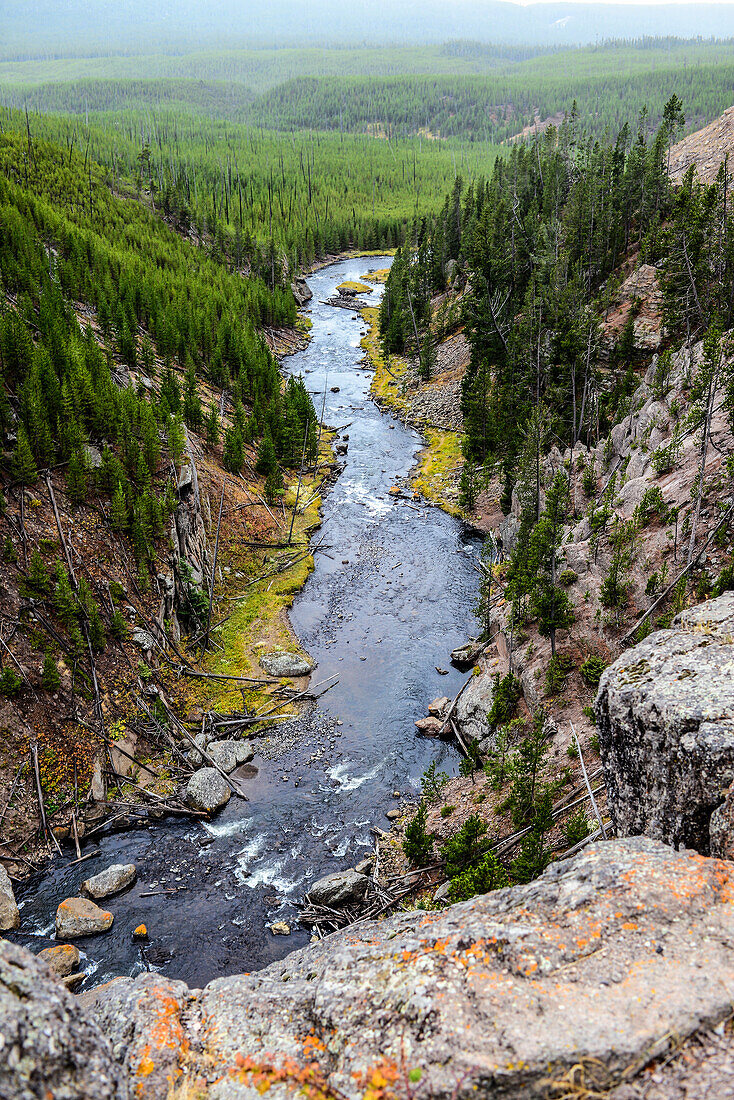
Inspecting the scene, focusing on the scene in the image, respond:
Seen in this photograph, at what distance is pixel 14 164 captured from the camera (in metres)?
97.7

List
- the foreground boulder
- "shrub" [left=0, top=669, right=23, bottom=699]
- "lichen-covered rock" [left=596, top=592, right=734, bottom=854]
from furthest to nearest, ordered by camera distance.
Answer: "shrub" [left=0, top=669, right=23, bottom=699] → "lichen-covered rock" [left=596, top=592, right=734, bottom=854] → the foreground boulder

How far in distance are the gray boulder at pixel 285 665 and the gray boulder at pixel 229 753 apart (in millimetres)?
5709

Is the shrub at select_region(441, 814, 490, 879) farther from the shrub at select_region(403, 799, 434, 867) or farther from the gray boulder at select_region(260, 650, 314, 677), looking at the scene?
the gray boulder at select_region(260, 650, 314, 677)

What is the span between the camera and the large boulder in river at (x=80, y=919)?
68.1ft

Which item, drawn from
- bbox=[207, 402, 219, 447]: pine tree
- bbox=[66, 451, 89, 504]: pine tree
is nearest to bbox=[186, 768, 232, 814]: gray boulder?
bbox=[66, 451, 89, 504]: pine tree

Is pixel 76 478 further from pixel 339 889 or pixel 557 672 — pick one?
pixel 557 672

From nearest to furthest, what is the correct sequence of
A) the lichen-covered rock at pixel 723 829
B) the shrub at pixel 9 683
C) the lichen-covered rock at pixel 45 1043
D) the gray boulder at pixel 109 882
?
1. the lichen-covered rock at pixel 45 1043
2. the lichen-covered rock at pixel 723 829
3. the gray boulder at pixel 109 882
4. the shrub at pixel 9 683

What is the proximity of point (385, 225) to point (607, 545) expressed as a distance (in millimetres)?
164971

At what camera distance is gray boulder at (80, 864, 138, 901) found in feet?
72.8

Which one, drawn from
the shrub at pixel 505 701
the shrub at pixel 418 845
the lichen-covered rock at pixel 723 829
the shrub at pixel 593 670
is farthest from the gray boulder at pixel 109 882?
A: the lichen-covered rock at pixel 723 829

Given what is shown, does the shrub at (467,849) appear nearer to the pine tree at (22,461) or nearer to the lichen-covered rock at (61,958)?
the lichen-covered rock at (61,958)

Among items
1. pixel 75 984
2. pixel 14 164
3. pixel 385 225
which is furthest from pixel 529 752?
pixel 385 225

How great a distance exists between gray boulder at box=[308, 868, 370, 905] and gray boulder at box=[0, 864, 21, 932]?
9851mm

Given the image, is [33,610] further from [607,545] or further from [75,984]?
[607,545]
